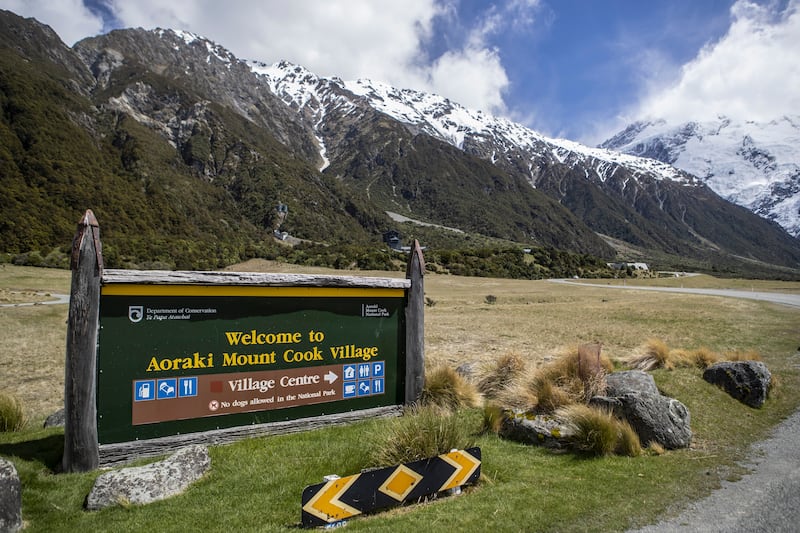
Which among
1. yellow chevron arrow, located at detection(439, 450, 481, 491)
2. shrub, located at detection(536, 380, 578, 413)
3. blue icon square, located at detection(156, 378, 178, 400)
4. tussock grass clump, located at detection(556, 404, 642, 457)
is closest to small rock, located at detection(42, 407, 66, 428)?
blue icon square, located at detection(156, 378, 178, 400)

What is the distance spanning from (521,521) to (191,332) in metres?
4.89

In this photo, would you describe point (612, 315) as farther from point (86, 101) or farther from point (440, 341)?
point (86, 101)

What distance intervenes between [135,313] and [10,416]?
385cm

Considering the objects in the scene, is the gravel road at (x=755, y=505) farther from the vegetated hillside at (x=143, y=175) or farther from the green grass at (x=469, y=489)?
the vegetated hillside at (x=143, y=175)

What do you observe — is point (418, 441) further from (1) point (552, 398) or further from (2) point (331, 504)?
(1) point (552, 398)

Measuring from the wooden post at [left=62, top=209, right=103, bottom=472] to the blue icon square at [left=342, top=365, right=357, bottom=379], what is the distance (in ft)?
11.6

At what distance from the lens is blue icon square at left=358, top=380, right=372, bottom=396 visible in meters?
8.55

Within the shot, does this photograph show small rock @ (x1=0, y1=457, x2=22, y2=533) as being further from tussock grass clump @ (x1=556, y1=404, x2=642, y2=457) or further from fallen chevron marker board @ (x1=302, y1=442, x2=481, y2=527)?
tussock grass clump @ (x1=556, y1=404, x2=642, y2=457)

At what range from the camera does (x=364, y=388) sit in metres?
8.60

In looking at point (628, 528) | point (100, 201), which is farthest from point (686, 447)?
point (100, 201)

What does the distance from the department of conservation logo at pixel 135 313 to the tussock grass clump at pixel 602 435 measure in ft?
20.1

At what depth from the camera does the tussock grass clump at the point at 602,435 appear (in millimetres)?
6891

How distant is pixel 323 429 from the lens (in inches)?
316

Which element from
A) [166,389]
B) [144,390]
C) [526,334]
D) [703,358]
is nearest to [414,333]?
[166,389]
